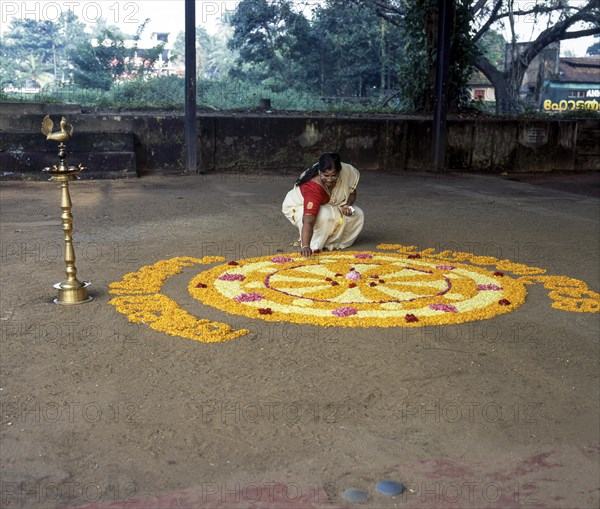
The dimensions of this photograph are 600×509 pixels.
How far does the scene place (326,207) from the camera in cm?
686

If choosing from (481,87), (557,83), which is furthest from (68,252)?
(481,87)

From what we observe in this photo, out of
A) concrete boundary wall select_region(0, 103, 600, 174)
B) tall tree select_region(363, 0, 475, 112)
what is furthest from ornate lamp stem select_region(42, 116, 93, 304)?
tall tree select_region(363, 0, 475, 112)

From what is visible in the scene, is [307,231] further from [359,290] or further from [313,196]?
[359,290]

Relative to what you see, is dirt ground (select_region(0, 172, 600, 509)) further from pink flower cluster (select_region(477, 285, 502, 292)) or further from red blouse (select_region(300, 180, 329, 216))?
red blouse (select_region(300, 180, 329, 216))

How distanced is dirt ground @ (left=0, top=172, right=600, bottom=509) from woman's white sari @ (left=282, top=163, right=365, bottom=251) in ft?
4.71

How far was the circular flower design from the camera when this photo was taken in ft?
15.9

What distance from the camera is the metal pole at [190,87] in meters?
11.8

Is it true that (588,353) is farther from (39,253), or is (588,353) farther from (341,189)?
(39,253)

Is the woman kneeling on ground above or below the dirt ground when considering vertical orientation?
above

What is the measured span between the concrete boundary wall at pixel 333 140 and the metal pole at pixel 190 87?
0.30m

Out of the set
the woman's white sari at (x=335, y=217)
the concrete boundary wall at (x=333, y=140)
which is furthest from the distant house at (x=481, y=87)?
the woman's white sari at (x=335, y=217)

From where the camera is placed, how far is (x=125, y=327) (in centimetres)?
459

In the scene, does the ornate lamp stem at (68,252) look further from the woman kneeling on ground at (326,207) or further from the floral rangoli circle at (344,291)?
the woman kneeling on ground at (326,207)

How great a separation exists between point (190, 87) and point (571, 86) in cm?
1707
